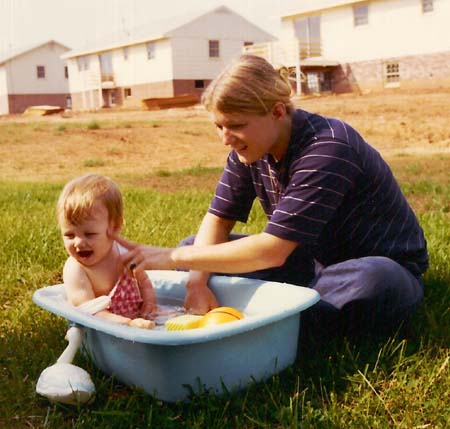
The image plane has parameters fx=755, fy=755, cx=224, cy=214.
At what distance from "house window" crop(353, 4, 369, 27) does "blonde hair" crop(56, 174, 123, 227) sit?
2641 centimetres

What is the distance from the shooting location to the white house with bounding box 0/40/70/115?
4603 cm

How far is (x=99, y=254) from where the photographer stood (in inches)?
115

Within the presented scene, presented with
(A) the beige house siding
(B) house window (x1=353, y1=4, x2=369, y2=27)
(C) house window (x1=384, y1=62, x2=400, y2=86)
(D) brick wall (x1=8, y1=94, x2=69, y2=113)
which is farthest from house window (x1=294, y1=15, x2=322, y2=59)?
(D) brick wall (x1=8, y1=94, x2=69, y2=113)

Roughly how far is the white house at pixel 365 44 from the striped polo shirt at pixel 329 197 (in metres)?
23.1

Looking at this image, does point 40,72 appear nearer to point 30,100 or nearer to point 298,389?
point 30,100

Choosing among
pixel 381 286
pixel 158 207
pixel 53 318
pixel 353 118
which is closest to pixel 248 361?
pixel 381 286

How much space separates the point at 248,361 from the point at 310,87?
2771 centimetres

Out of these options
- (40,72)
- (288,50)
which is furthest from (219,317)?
(40,72)

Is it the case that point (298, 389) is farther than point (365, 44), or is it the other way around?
point (365, 44)

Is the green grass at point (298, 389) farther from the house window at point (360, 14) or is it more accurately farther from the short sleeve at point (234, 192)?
the house window at point (360, 14)

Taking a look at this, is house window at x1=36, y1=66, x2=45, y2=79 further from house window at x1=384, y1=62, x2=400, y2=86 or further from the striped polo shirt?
the striped polo shirt

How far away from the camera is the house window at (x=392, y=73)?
2704cm

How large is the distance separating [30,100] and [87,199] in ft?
150

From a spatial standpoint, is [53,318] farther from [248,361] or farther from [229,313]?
[248,361]
